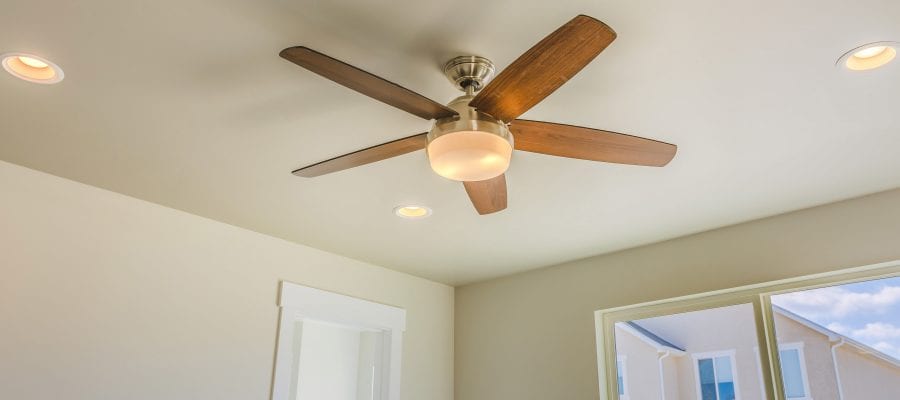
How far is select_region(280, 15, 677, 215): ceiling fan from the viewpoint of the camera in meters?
1.41

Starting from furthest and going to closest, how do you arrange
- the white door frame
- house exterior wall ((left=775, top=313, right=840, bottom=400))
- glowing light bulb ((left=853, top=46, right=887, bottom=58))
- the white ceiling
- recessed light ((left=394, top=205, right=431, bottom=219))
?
the white door frame → recessed light ((left=394, top=205, right=431, bottom=219)) → house exterior wall ((left=775, top=313, right=840, bottom=400)) → glowing light bulb ((left=853, top=46, right=887, bottom=58)) → the white ceiling

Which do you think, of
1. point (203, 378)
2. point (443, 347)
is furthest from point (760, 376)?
point (203, 378)

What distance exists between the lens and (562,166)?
2400 millimetres

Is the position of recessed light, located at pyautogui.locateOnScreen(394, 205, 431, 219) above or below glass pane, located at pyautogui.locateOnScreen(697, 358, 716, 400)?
above

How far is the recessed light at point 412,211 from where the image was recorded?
110 inches

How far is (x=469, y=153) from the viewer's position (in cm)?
163

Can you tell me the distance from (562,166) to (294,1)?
1179mm

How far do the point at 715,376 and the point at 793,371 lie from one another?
328 mm

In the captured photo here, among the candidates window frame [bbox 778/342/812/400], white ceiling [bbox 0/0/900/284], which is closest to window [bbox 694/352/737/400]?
window frame [bbox 778/342/812/400]

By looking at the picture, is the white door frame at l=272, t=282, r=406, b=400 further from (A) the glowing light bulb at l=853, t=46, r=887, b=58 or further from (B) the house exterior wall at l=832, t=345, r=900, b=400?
(A) the glowing light bulb at l=853, t=46, r=887, b=58

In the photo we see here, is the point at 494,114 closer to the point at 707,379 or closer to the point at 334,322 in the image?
the point at 707,379

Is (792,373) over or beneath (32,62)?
beneath

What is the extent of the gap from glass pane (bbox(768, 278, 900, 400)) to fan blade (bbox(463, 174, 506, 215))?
4.82ft

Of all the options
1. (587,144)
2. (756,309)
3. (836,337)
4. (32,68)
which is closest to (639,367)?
(756,309)
